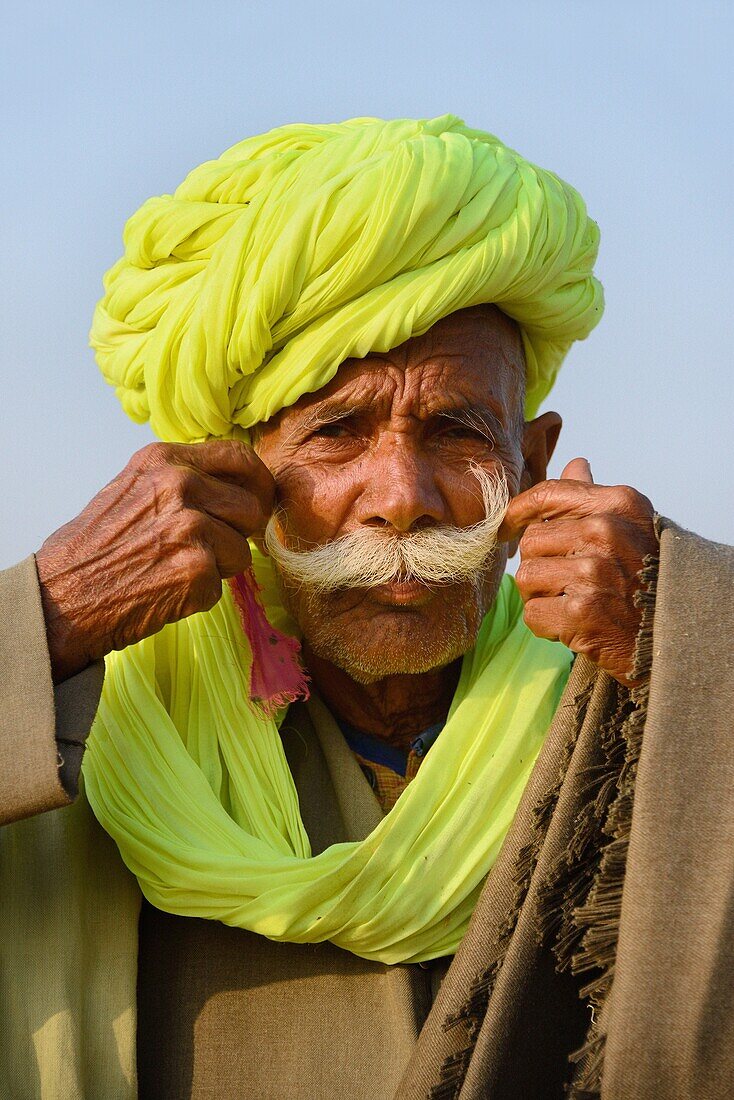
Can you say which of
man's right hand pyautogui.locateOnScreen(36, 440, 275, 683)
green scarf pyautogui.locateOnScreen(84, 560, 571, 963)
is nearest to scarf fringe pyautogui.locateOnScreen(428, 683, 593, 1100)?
green scarf pyautogui.locateOnScreen(84, 560, 571, 963)

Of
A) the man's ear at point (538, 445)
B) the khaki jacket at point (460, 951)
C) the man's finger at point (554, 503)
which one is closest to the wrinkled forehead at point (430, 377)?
the man's ear at point (538, 445)

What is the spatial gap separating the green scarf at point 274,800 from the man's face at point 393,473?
0.55ft

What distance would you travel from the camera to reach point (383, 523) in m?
3.12

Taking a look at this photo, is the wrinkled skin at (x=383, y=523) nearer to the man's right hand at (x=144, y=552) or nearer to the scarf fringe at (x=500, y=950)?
the man's right hand at (x=144, y=552)

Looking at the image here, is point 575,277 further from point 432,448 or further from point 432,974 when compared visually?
point 432,974

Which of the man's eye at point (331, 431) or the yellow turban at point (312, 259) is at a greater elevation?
the yellow turban at point (312, 259)

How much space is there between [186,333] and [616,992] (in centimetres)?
171

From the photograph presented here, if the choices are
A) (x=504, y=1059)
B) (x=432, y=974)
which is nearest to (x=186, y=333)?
(x=432, y=974)

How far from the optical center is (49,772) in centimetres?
255

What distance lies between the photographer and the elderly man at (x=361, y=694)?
2.46m

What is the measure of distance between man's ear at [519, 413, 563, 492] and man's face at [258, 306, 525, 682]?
33 centimetres

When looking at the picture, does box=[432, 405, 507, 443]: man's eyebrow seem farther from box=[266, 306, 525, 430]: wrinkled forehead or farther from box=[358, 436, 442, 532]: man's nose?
box=[358, 436, 442, 532]: man's nose

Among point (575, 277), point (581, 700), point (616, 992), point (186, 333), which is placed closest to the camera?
point (616, 992)

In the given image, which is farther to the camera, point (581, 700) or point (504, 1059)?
point (581, 700)
